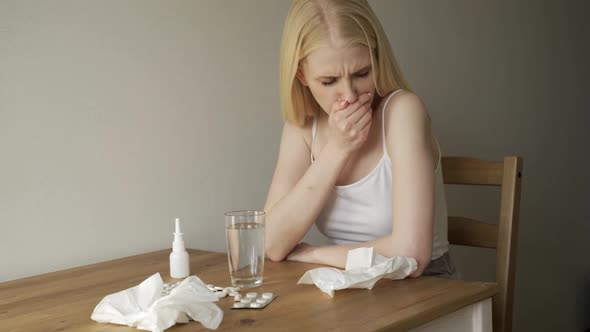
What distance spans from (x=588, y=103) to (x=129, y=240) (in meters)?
2.38

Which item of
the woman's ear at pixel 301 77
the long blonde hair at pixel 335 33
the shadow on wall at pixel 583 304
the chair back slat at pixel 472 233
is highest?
the long blonde hair at pixel 335 33

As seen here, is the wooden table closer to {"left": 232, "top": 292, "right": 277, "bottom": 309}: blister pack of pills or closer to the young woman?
{"left": 232, "top": 292, "right": 277, "bottom": 309}: blister pack of pills

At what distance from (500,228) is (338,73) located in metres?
0.49

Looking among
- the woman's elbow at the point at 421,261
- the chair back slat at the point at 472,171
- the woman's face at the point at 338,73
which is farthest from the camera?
the chair back slat at the point at 472,171

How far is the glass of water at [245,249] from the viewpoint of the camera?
1.09 m

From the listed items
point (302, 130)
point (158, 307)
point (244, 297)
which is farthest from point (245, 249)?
point (302, 130)

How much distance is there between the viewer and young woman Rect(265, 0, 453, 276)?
127 centimetres

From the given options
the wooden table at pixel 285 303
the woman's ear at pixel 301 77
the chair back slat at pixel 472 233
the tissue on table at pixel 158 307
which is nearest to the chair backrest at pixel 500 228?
the chair back slat at pixel 472 233

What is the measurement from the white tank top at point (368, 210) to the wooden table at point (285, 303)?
222 mm

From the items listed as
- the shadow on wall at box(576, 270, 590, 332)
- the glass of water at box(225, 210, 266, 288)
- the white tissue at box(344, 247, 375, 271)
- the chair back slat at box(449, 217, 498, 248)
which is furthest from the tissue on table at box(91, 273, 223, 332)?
the shadow on wall at box(576, 270, 590, 332)

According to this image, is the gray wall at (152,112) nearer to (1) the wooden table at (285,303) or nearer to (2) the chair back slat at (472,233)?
(1) the wooden table at (285,303)

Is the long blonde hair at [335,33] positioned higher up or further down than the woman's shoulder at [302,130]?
higher up

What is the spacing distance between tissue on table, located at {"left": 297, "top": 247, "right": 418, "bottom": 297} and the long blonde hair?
0.41 meters

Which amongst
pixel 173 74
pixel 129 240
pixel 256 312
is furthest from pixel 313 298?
pixel 173 74
